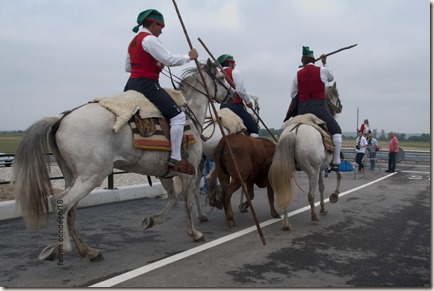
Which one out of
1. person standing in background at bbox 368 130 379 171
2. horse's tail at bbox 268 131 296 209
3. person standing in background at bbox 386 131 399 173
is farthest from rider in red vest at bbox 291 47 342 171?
person standing in background at bbox 368 130 379 171

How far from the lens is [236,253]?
5.05m

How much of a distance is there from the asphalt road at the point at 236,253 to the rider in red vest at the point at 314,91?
1613 mm

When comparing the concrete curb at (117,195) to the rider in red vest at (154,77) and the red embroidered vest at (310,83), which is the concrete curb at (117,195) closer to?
the rider in red vest at (154,77)

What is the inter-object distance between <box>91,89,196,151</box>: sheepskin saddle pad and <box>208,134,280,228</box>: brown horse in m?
1.82

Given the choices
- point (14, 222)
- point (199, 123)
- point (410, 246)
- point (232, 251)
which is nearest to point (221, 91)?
point (199, 123)

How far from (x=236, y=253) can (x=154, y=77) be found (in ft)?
7.92

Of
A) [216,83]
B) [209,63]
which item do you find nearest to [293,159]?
[216,83]

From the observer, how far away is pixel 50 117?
444 cm

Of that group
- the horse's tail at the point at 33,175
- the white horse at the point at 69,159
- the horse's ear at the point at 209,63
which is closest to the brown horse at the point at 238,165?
the horse's ear at the point at 209,63

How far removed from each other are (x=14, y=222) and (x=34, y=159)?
324 centimetres

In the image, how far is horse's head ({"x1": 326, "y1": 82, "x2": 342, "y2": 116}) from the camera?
27.7 ft

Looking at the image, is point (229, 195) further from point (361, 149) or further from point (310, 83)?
point (361, 149)

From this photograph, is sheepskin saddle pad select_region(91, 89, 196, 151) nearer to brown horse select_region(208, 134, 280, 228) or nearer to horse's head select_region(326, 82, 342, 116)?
brown horse select_region(208, 134, 280, 228)

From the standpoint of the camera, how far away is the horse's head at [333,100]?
27.7 ft
